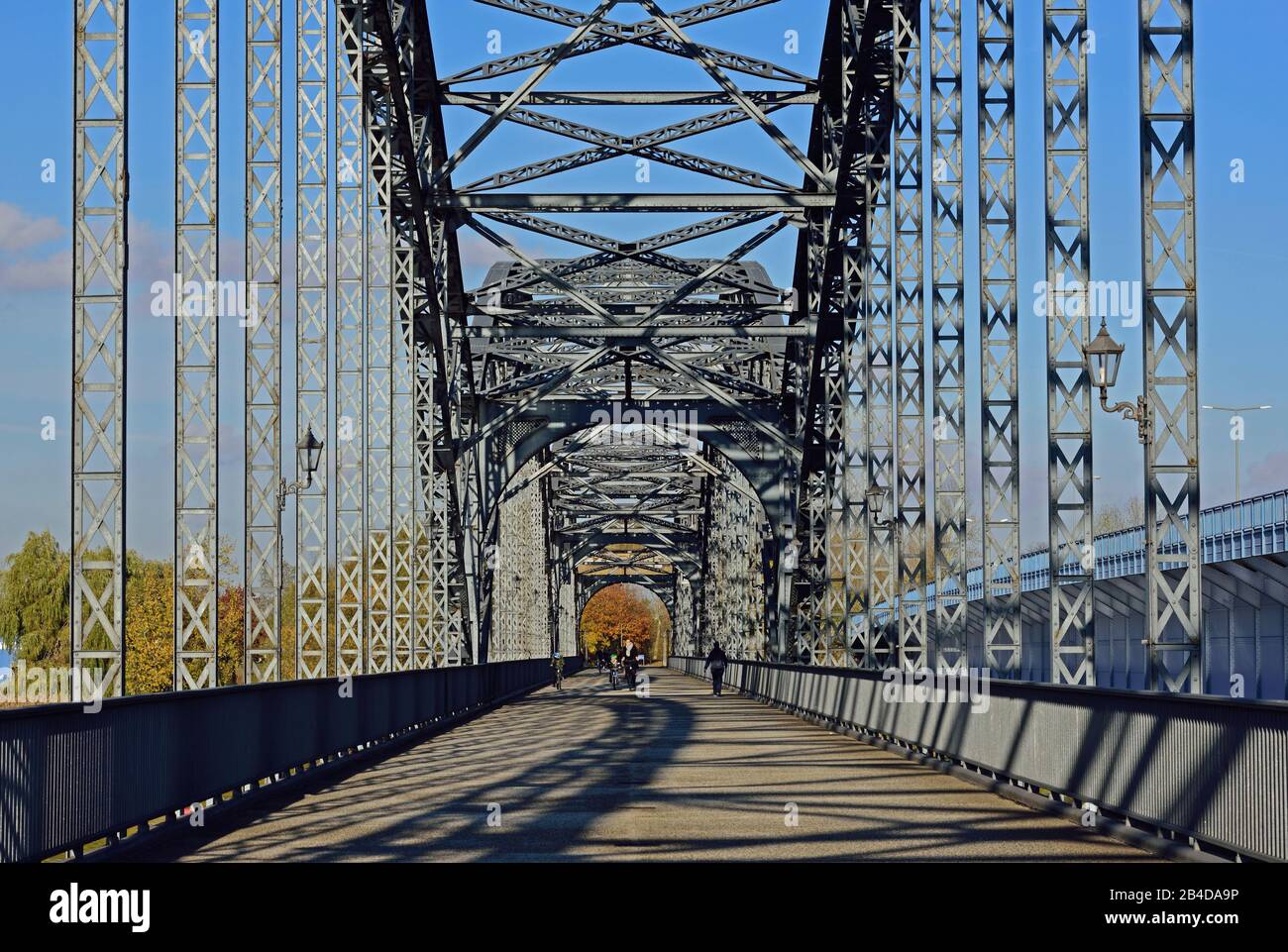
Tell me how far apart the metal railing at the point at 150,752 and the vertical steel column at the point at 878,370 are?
1149cm

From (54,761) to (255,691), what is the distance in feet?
20.5

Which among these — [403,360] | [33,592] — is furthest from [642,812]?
[33,592]

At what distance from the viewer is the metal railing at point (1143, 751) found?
39.2 ft

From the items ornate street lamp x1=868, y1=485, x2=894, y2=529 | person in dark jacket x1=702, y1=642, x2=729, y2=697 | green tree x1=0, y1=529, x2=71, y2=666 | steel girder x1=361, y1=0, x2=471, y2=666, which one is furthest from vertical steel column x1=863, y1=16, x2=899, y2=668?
green tree x1=0, y1=529, x2=71, y2=666

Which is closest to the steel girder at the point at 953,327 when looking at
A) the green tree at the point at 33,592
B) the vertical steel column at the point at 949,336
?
the vertical steel column at the point at 949,336

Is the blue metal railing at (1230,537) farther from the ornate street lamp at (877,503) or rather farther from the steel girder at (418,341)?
the steel girder at (418,341)

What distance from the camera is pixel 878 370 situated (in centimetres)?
3659

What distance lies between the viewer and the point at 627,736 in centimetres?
3250

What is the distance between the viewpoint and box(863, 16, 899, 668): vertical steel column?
112 feet

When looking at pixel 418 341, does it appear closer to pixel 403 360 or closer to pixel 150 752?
pixel 403 360

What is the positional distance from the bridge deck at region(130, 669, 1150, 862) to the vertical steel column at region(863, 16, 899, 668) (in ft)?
17.5

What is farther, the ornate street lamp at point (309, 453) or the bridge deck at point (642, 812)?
the ornate street lamp at point (309, 453)
